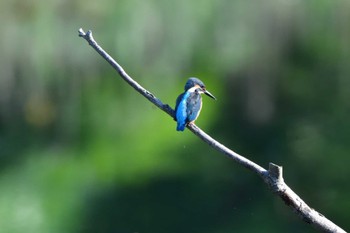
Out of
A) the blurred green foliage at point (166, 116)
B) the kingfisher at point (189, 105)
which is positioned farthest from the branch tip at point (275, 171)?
the blurred green foliage at point (166, 116)

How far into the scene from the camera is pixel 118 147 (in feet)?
16.0

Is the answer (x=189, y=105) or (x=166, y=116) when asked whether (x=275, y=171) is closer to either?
(x=189, y=105)

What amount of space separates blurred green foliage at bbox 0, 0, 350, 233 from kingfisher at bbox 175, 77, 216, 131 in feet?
5.85

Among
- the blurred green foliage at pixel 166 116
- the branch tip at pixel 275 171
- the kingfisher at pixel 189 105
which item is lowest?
the branch tip at pixel 275 171

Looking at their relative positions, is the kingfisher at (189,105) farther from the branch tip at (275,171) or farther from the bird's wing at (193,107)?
the branch tip at (275,171)

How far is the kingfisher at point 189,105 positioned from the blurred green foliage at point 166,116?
1.78 m

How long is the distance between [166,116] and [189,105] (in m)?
2.48

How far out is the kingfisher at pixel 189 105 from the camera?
8.02 feet

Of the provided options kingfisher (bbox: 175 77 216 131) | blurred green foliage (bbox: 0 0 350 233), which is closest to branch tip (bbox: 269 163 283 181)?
kingfisher (bbox: 175 77 216 131)

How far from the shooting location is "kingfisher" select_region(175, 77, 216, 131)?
8.02ft

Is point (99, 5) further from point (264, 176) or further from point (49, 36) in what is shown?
point (264, 176)

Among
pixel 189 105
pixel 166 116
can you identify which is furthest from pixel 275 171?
pixel 166 116

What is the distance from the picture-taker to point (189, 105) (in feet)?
8.24

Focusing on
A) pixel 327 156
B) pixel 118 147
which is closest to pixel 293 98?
pixel 327 156
